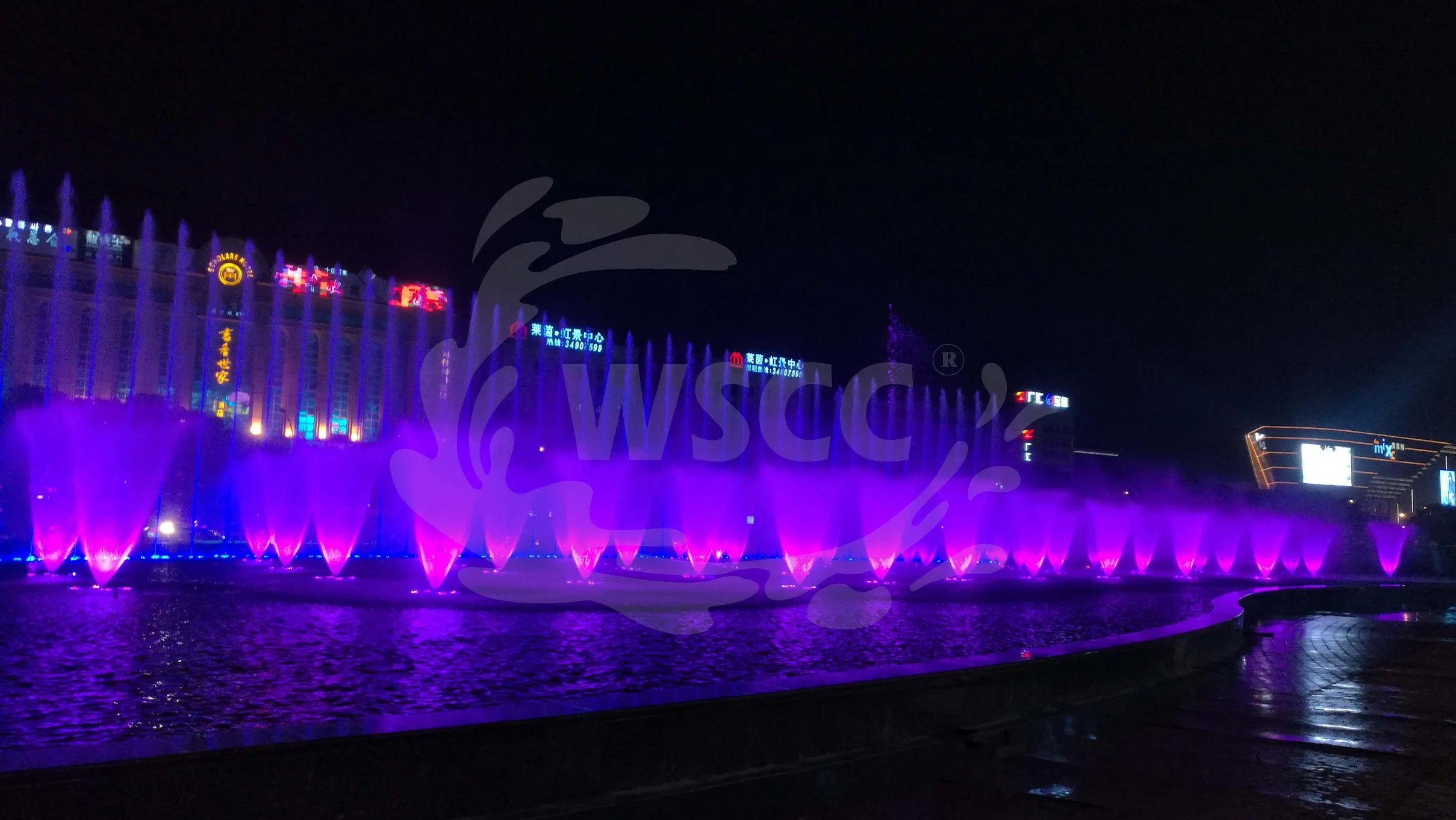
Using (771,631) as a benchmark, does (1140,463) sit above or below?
above

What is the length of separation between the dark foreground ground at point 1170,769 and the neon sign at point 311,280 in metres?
55.9

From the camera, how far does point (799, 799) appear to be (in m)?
4.25

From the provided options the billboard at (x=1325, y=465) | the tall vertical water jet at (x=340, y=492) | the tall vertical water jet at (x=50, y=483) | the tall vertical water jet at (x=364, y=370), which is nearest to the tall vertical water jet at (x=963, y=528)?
the tall vertical water jet at (x=340, y=492)

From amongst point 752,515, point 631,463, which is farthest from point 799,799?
point 631,463

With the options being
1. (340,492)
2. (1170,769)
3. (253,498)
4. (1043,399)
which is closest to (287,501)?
(253,498)

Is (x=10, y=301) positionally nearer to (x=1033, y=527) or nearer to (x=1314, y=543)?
(x=1033, y=527)

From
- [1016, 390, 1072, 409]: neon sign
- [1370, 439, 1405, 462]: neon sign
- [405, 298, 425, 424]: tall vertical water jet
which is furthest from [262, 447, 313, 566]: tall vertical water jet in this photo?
[1370, 439, 1405, 462]: neon sign

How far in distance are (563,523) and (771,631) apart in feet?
104

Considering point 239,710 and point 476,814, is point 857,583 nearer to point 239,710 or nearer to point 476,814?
point 239,710

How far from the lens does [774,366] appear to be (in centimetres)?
7338

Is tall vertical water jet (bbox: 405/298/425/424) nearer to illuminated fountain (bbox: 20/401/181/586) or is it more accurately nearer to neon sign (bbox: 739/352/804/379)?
neon sign (bbox: 739/352/804/379)

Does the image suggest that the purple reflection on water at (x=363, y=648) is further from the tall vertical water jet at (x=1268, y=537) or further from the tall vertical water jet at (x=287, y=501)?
the tall vertical water jet at (x=1268, y=537)

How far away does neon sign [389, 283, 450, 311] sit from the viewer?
6203 centimetres

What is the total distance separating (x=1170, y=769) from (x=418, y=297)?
6182 cm
